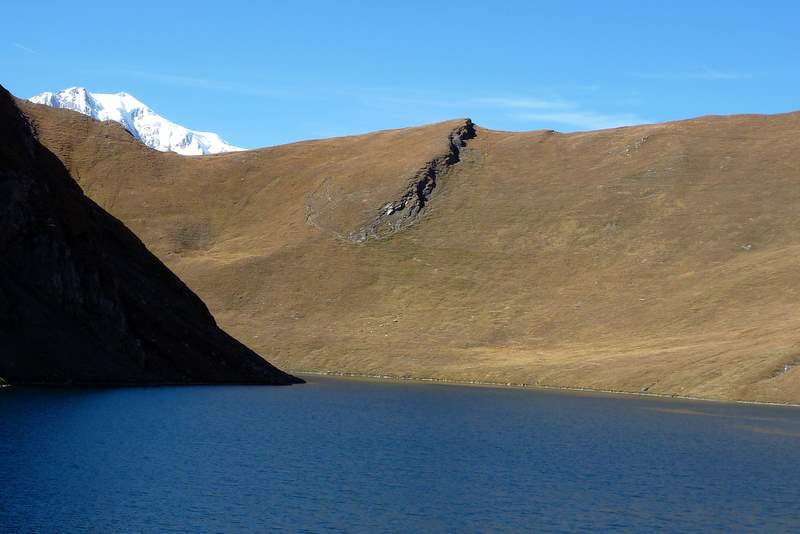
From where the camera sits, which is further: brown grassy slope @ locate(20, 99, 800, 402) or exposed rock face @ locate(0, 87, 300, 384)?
brown grassy slope @ locate(20, 99, 800, 402)

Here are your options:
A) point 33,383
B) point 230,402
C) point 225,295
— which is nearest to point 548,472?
Result: point 230,402

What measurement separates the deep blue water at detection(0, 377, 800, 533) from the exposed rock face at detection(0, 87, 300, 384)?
19.9 feet

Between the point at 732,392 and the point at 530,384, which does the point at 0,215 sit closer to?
the point at 530,384

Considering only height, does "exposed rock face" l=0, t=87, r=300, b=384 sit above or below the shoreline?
above

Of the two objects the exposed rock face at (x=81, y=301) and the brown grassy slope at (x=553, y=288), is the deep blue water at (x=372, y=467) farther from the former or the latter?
the brown grassy slope at (x=553, y=288)

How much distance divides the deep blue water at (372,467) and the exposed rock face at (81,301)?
6074mm

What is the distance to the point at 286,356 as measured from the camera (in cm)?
14762

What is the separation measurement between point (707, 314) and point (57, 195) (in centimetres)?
8750

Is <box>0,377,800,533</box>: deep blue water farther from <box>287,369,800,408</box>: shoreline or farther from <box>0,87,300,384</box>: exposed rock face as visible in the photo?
<box>287,369,800,408</box>: shoreline

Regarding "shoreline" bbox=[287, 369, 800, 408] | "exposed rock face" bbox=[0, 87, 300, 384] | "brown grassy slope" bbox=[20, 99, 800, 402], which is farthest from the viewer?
"brown grassy slope" bbox=[20, 99, 800, 402]

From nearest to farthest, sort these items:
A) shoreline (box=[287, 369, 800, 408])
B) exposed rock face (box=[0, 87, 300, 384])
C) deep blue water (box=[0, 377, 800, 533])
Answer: deep blue water (box=[0, 377, 800, 533]), exposed rock face (box=[0, 87, 300, 384]), shoreline (box=[287, 369, 800, 408])

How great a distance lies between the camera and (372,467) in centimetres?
5181

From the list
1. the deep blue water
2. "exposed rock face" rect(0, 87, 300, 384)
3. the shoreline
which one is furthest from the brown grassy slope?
the deep blue water

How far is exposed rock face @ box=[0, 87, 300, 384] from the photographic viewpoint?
3273 inches
